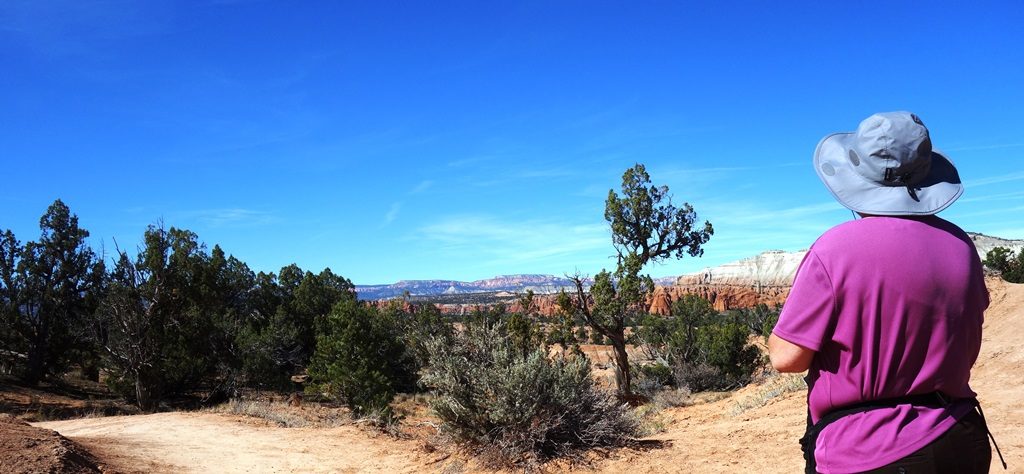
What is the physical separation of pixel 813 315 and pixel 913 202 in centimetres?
49

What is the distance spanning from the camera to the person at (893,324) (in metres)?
1.89

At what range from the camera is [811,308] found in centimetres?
197

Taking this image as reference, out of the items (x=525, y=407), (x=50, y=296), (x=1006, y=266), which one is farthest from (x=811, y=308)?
(x=1006, y=266)

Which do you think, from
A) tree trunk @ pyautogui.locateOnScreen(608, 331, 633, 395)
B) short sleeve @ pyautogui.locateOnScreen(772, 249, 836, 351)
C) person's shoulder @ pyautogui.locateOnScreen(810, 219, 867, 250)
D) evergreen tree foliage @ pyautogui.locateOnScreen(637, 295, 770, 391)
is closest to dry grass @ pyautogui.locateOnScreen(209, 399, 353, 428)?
tree trunk @ pyautogui.locateOnScreen(608, 331, 633, 395)

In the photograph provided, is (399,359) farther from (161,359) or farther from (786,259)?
(786,259)

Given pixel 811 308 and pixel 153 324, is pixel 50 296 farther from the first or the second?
pixel 811 308

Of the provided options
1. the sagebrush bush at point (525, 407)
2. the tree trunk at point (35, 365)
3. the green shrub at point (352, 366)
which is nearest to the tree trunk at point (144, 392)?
the green shrub at point (352, 366)

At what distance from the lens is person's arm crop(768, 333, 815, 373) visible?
2027 millimetres

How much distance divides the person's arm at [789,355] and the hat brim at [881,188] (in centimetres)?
49

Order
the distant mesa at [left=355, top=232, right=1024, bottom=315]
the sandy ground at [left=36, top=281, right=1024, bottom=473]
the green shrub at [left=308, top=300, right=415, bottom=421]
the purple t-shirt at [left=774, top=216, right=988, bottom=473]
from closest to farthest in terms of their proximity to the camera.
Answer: the purple t-shirt at [left=774, top=216, right=988, bottom=473] < the sandy ground at [left=36, top=281, right=1024, bottom=473] < the green shrub at [left=308, top=300, right=415, bottom=421] < the distant mesa at [left=355, top=232, right=1024, bottom=315]

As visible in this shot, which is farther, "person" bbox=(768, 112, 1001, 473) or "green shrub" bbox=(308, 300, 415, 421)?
"green shrub" bbox=(308, 300, 415, 421)

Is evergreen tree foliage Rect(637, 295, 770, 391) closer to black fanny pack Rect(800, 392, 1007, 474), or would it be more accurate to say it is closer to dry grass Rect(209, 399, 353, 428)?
dry grass Rect(209, 399, 353, 428)

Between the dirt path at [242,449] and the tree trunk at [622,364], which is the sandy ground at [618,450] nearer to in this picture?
the dirt path at [242,449]

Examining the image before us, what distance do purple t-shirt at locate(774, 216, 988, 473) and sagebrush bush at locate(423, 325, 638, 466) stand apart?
6236mm
